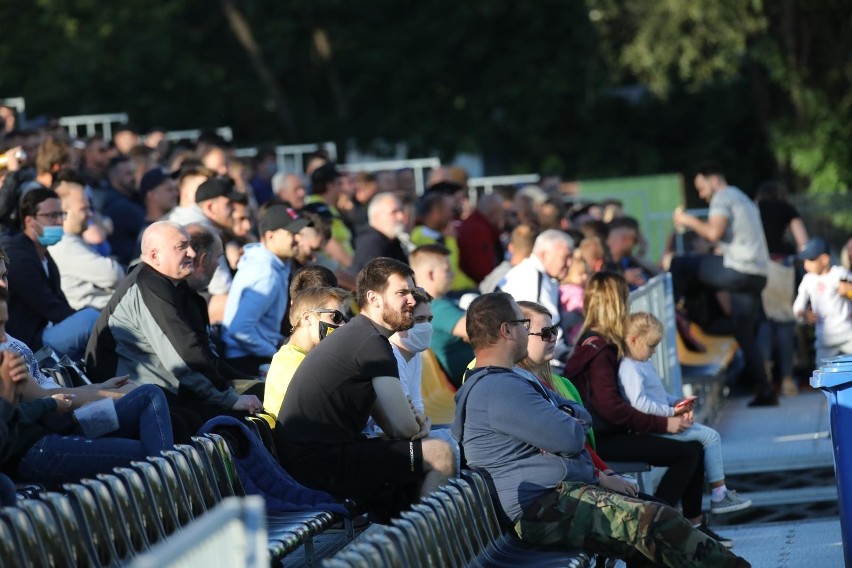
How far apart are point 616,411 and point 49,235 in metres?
3.28

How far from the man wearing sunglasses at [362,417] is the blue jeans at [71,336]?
5.86ft

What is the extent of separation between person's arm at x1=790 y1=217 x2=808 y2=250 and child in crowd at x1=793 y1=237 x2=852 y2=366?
213 cm

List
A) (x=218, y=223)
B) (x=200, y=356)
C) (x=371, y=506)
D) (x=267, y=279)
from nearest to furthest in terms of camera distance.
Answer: (x=371, y=506) → (x=200, y=356) → (x=267, y=279) → (x=218, y=223)

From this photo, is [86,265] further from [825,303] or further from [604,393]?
[825,303]

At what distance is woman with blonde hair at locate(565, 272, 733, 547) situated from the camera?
892 centimetres

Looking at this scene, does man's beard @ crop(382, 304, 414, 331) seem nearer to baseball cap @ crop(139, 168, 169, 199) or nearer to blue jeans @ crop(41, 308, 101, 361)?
blue jeans @ crop(41, 308, 101, 361)

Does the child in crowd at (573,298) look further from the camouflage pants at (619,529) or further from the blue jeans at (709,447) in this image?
the camouflage pants at (619,529)

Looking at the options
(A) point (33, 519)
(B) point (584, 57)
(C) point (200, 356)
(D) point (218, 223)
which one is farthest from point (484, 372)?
(B) point (584, 57)

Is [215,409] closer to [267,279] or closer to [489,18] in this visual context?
[267,279]

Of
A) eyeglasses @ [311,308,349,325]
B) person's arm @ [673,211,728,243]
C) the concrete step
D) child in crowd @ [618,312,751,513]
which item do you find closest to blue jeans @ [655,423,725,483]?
child in crowd @ [618,312,751,513]

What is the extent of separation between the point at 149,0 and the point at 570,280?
73.9 ft

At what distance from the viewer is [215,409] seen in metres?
7.95

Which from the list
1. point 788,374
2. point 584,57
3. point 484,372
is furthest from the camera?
point 584,57

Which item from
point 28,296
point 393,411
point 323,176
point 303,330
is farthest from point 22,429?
point 323,176
